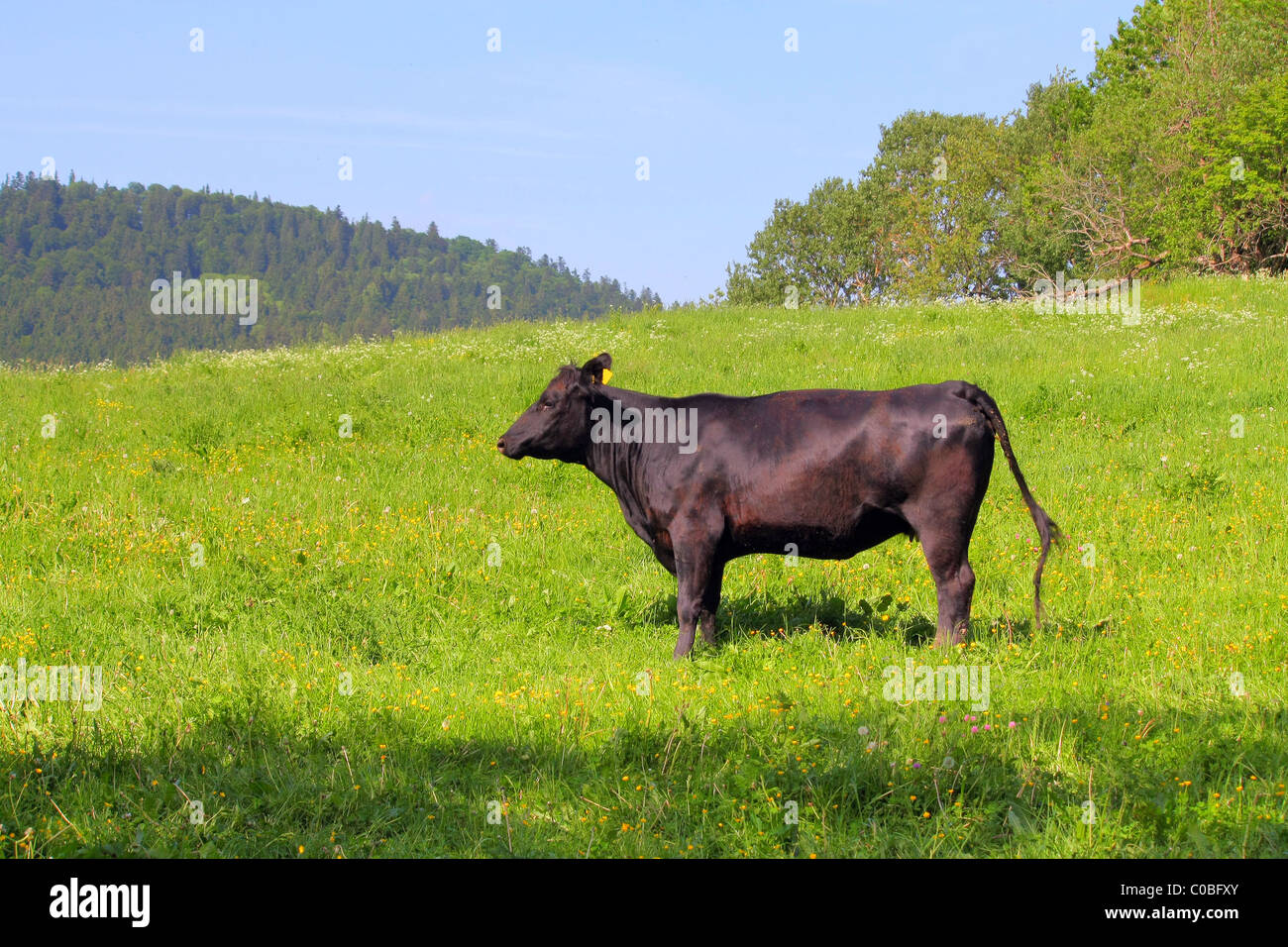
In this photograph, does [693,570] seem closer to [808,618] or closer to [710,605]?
[710,605]

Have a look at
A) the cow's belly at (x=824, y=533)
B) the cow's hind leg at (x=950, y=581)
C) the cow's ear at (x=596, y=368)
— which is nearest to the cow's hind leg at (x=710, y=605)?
the cow's belly at (x=824, y=533)

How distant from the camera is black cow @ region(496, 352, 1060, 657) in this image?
270 inches

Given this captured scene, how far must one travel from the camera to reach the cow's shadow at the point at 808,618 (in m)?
7.38

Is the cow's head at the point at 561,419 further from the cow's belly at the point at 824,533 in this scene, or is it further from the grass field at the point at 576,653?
the cow's belly at the point at 824,533

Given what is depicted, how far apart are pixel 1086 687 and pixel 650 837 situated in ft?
9.84

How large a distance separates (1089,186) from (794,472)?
A: 45.1 meters

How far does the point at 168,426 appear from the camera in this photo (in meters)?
14.8

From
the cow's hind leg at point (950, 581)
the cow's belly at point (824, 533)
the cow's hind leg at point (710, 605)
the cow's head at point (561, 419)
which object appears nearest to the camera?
the cow's hind leg at point (950, 581)

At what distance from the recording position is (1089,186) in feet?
151

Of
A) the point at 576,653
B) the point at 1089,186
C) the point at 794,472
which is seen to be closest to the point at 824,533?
the point at 794,472

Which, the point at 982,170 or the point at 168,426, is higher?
the point at 982,170

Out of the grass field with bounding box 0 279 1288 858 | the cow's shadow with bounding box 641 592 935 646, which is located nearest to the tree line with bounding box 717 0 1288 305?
the grass field with bounding box 0 279 1288 858
